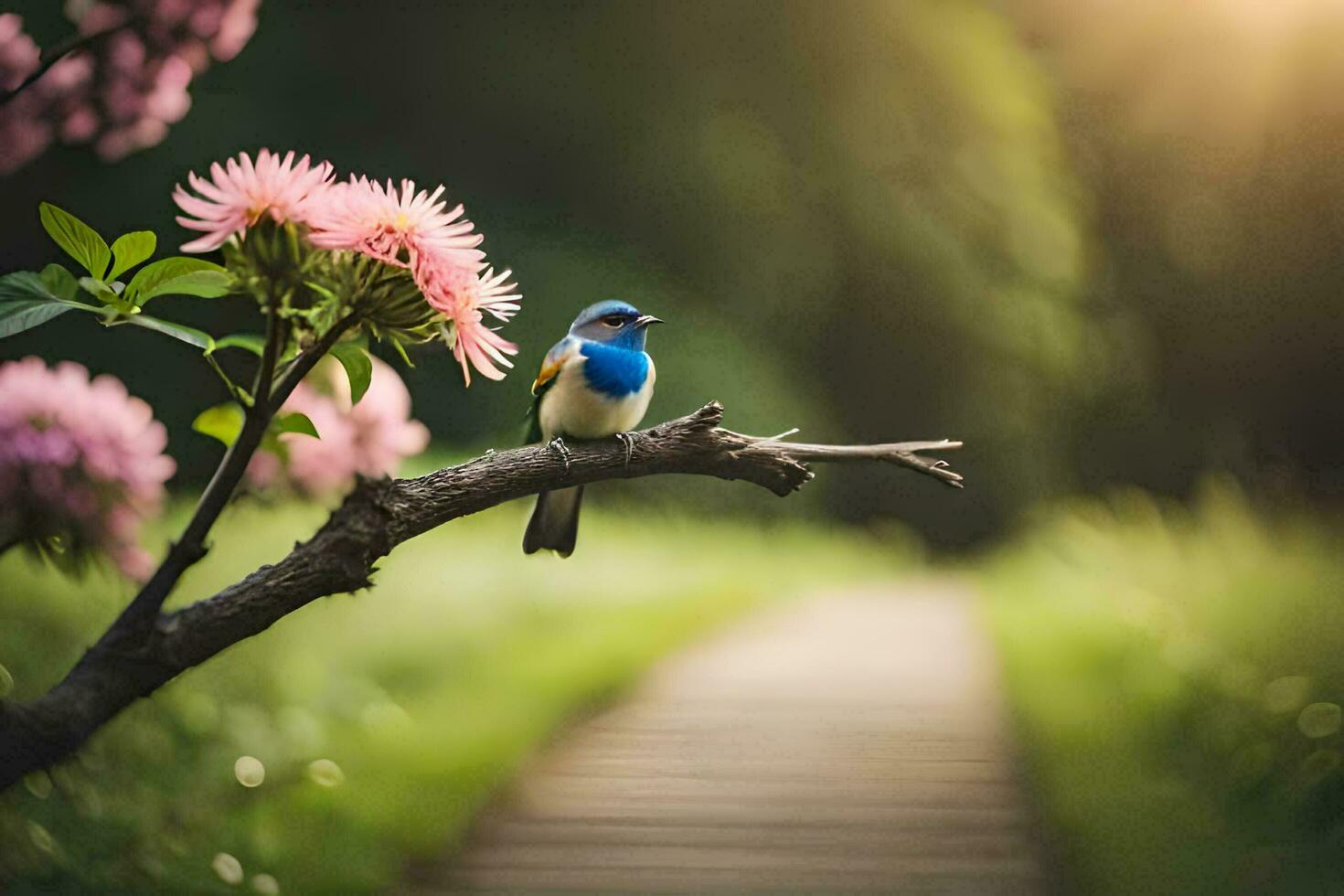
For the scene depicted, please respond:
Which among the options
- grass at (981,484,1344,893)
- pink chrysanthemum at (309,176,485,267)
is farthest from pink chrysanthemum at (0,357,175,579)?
grass at (981,484,1344,893)

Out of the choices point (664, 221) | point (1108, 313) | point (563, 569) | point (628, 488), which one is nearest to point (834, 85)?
point (664, 221)

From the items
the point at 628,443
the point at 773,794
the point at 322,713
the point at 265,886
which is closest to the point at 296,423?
the point at 628,443

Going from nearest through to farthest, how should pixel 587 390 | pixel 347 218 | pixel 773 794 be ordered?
pixel 347 218
pixel 587 390
pixel 773 794

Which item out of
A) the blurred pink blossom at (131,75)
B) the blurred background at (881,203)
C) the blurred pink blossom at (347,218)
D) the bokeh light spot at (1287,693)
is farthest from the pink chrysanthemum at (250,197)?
the bokeh light spot at (1287,693)

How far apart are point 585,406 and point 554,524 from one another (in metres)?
0.15

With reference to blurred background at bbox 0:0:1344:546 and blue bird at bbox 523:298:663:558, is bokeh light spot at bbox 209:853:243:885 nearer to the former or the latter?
blue bird at bbox 523:298:663:558

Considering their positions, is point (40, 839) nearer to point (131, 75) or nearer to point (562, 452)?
point (562, 452)

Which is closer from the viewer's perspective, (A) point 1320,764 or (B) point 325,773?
(B) point 325,773

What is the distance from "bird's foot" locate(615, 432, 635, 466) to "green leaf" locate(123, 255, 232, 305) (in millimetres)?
330

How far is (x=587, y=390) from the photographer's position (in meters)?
1.10

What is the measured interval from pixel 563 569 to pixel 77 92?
1.42 m

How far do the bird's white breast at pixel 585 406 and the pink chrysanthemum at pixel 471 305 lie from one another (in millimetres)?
240

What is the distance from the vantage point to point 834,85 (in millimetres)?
4520

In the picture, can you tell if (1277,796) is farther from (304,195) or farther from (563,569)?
(304,195)
